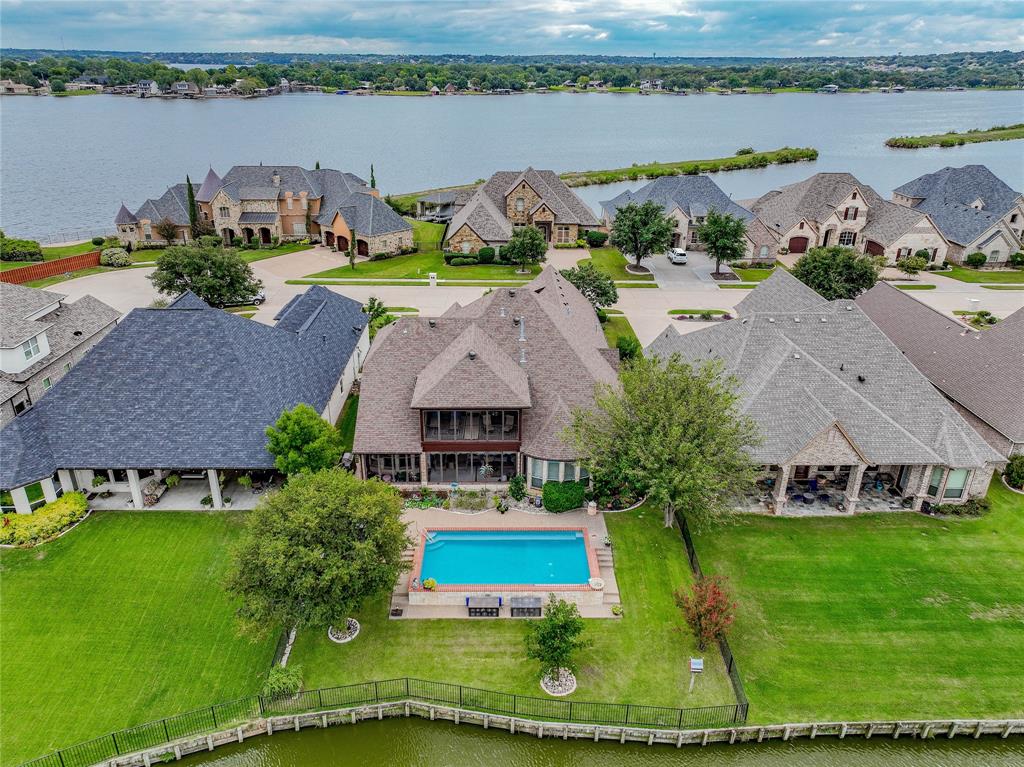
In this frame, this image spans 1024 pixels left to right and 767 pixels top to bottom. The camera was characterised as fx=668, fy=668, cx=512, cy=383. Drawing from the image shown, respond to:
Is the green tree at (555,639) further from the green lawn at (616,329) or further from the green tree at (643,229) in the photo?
the green tree at (643,229)

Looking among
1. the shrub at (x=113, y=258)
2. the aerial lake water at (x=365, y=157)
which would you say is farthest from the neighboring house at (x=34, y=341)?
the aerial lake water at (x=365, y=157)

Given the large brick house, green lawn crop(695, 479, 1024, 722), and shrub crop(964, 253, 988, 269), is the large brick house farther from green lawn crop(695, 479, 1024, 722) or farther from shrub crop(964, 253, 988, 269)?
shrub crop(964, 253, 988, 269)

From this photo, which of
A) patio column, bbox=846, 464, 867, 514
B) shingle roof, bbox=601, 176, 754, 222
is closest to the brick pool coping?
patio column, bbox=846, 464, 867, 514

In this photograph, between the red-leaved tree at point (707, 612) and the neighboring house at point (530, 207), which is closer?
the red-leaved tree at point (707, 612)

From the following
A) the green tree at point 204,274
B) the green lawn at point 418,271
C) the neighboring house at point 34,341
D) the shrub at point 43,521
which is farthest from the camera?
the green lawn at point 418,271

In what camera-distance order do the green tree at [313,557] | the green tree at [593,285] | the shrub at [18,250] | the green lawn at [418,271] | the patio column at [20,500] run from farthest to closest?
the shrub at [18,250]
the green lawn at [418,271]
the green tree at [593,285]
the patio column at [20,500]
the green tree at [313,557]

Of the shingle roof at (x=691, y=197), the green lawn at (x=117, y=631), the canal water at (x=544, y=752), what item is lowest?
the canal water at (x=544, y=752)

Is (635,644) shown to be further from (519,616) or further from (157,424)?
(157,424)
